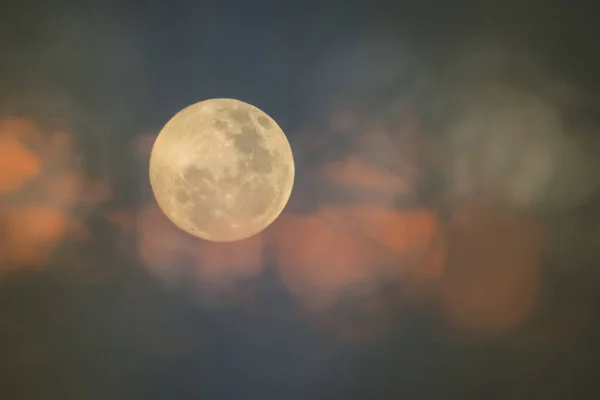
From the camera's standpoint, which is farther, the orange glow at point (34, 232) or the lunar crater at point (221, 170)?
the orange glow at point (34, 232)

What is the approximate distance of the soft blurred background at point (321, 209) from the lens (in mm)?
1887

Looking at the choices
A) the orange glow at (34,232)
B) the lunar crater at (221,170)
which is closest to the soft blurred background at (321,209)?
the orange glow at (34,232)

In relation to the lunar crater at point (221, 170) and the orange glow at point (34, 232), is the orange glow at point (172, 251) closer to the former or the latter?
the lunar crater at point (221, 170)

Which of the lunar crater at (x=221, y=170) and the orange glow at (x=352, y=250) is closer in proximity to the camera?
the lunar crater at (x=221, y=170)

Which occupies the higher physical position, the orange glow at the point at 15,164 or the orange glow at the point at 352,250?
the orange glow at the point at 15,164

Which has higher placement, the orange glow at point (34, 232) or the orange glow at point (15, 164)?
the orange glow at point (15, 164)

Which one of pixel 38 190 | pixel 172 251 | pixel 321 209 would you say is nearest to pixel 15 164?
pixel 38 190

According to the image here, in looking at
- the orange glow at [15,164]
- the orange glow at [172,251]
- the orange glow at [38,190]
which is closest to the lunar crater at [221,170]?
the orange glow at [172,251]

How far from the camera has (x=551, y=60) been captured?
202cm

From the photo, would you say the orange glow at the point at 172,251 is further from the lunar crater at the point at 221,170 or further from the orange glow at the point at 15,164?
the orange glow at the point at 15,164

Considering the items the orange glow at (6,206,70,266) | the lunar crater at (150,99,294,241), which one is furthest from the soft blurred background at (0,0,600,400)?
the lunar crater at (150,99,294,241)

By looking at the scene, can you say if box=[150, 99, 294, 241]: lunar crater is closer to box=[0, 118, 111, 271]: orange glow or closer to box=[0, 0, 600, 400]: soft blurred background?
box=[0, 0, 600, 400]: soft blurred background

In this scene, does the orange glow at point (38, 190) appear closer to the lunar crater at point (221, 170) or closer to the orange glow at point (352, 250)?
the lunar crater at point (221, 170)

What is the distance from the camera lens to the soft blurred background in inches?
74.3
